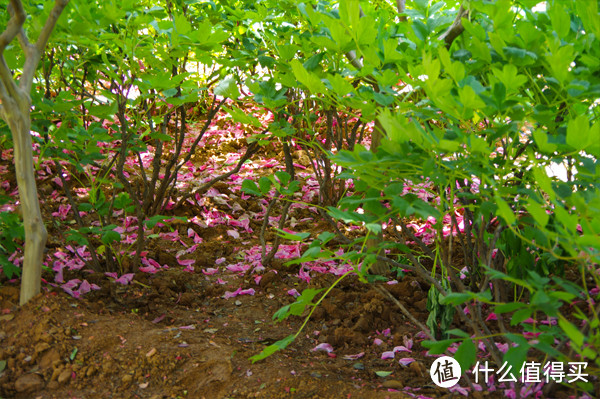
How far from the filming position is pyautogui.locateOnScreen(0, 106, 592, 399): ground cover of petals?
1.79m

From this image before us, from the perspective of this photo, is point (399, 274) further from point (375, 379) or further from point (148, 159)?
point (148, 159)

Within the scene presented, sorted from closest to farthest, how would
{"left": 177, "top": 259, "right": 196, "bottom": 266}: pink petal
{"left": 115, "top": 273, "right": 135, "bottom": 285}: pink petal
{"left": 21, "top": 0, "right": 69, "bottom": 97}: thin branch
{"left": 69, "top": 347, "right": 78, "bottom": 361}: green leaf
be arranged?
{"left": 21, "top": 0, "right": 69, "bottom": 97}: thin branch → {"left": 69, "top": 347, "right": 78, "bottom": 361}: green leaf → {"left": 115, "top": 273, "right": 135, "bottom": 285}: pink petal → {"left": 177, "top": 259, "right": 196, "bottom": 266}: pink petal

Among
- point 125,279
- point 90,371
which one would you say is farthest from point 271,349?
point 125,279

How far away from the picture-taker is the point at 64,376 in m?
1.82

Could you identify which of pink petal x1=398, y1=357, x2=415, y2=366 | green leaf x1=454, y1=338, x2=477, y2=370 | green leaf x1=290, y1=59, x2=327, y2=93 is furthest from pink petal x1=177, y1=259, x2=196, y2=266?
green leaf x1=454, y1=338, x2=477, y2=370

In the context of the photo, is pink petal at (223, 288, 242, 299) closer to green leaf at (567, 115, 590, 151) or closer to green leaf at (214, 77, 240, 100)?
green leaf at (214, 77, 240, 100)

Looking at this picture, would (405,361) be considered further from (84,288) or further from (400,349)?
(84,288)

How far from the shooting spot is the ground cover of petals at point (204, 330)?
179cm

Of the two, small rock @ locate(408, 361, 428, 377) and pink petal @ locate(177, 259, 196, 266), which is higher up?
pink petal @ locate(177, 259, 196, 266)

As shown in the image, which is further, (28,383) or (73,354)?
(73,354)

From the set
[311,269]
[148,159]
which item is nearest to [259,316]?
[311,269]

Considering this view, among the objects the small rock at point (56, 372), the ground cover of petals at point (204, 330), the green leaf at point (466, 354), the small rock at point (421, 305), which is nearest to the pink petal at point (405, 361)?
the ground cover of petals at point (204, 330)

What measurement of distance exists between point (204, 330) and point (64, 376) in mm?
614

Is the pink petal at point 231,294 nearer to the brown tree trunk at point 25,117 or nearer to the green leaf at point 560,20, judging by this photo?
the brown tree trunk at point 25,117
